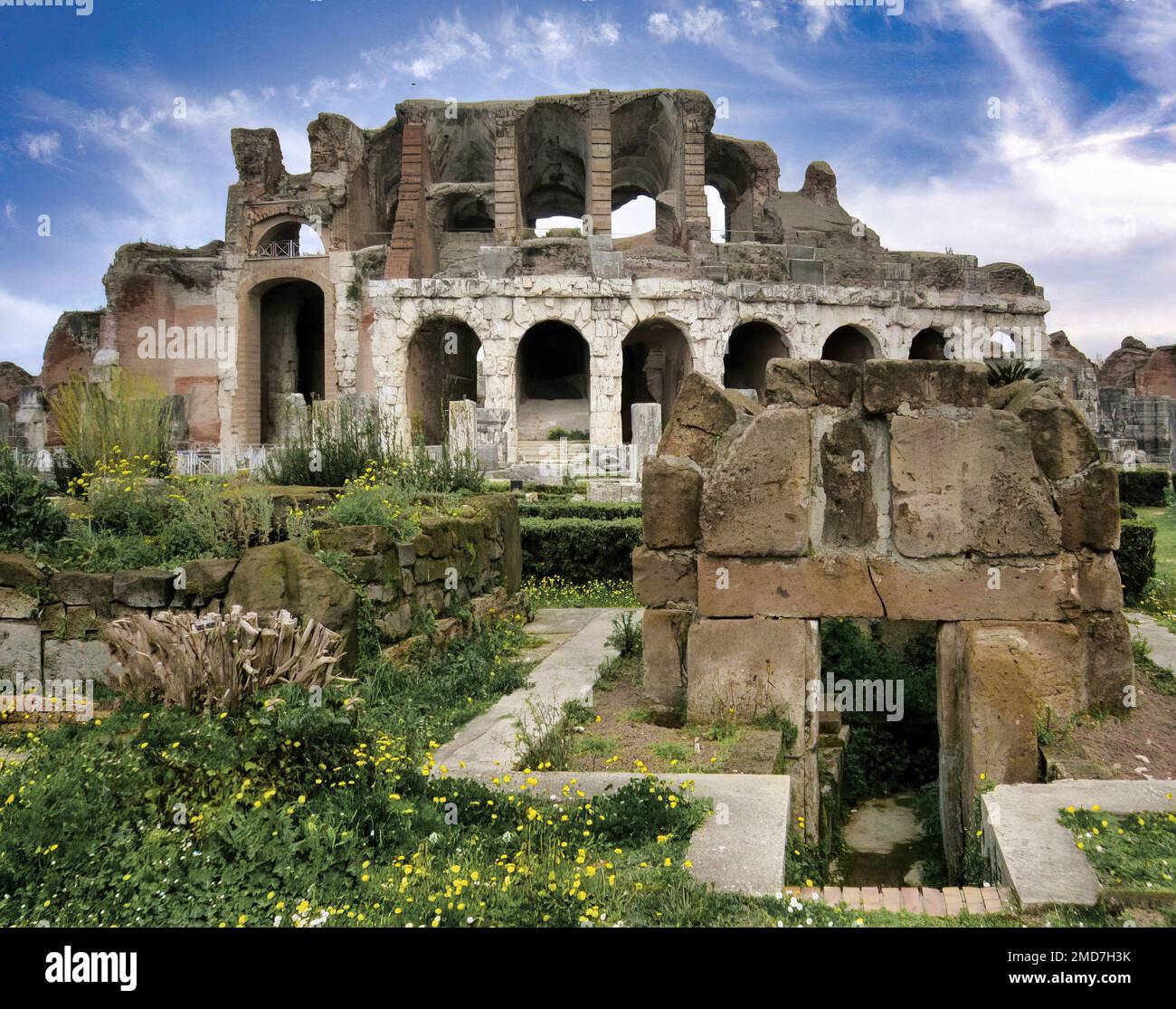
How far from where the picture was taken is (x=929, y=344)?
26.0 metres

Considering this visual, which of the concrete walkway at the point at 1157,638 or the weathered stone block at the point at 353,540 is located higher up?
the weathered stone block at the point at 353,540

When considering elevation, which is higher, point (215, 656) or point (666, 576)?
point (666, 576)

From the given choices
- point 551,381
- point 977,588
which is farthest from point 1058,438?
point 551,381

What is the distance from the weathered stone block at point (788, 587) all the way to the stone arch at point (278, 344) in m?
21.9

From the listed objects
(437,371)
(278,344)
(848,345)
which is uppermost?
(278,344)

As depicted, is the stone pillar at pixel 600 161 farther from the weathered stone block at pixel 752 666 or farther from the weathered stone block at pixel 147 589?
the weathered stone block at pixel 752 666

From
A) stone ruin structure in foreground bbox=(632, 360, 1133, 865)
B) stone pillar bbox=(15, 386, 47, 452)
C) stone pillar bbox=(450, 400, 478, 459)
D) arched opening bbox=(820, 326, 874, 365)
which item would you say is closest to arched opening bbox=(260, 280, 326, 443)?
stone pillar bbox=(15, 386, 47, 452)

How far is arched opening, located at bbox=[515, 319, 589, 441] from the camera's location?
2439cm

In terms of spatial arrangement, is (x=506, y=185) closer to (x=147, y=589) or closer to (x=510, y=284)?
(x=510, y=284)

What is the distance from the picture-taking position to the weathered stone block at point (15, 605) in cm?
514

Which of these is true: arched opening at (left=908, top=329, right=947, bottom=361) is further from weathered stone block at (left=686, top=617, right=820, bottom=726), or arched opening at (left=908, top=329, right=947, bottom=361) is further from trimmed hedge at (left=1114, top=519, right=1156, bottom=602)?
weathered stone block at (left=686, top=617, right=820, bottom=726)

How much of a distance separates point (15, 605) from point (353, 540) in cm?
202

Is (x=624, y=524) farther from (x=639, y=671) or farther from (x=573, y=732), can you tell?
(x=573, y=732)

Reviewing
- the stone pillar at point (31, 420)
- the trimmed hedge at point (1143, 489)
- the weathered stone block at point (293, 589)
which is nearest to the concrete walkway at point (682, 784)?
the weathered stone block at point (293, 589)
